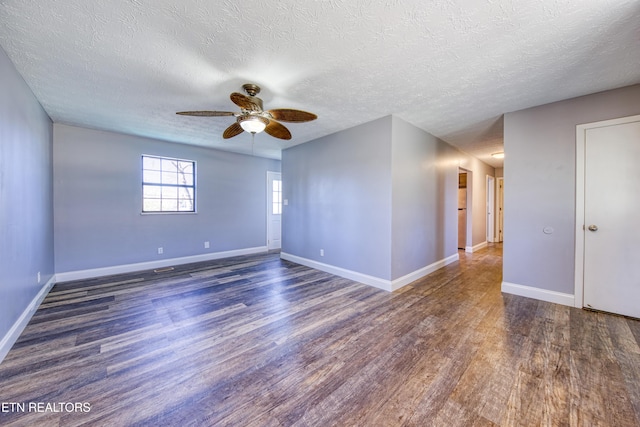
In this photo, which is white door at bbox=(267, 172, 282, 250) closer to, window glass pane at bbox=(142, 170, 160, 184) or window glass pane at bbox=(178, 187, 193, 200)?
window glass pane at bbox=(178, 187, 193, 200)

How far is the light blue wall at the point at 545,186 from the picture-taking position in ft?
9.16

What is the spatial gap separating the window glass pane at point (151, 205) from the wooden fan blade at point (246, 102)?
3503mm

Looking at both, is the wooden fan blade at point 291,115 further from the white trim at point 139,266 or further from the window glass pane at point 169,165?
the white trim at point 139,266

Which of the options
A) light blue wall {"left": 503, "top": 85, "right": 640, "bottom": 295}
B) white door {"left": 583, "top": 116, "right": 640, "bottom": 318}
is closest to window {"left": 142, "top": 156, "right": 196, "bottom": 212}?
light blue wall {"left": 503, "top": 85, "right": 640, "bottom": 295}

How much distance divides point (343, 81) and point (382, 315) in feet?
8.02

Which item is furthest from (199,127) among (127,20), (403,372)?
(403,372)

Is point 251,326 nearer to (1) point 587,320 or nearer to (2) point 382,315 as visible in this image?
(2) point 382,315

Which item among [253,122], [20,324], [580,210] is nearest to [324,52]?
[253,122]

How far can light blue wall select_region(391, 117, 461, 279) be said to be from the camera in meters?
3.49

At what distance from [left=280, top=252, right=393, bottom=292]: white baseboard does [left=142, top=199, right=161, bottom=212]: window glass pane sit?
2730mm

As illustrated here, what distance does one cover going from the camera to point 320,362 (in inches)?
72.8

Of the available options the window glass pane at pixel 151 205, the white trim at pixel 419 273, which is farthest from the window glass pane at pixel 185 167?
the white trim at pixel 419 273

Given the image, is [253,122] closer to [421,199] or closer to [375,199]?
[375,199]

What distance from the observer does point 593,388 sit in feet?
5.16
